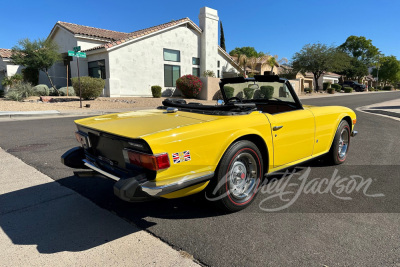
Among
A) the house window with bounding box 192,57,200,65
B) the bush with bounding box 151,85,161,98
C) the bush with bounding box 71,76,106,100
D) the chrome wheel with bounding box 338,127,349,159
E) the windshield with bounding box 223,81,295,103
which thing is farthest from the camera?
→ the house window with bounding box 192,57,200,65

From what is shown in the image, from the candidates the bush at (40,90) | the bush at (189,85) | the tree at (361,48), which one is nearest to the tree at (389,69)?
the tree at (361,48)

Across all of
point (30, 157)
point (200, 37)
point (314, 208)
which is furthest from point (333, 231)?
point (200, 37)

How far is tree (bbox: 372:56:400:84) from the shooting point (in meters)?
83.8

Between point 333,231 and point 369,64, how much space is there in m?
89.3

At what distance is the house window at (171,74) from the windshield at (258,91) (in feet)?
63.7

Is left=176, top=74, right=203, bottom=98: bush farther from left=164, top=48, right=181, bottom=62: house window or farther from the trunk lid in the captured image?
the trunk lid

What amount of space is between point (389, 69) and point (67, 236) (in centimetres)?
10410

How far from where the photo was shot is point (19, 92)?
17.6 metres

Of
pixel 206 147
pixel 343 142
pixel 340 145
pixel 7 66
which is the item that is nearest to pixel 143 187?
pixel 206 147

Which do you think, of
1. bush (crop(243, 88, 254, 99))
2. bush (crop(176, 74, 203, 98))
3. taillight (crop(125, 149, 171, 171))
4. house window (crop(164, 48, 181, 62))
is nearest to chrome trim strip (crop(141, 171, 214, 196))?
taillight (crop(125, 149, 171, 171))

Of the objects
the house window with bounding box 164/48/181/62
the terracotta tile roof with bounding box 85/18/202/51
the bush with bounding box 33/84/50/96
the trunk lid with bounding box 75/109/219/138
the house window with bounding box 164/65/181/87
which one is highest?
the terracotta tile roof with bounding box 85/18/202/51

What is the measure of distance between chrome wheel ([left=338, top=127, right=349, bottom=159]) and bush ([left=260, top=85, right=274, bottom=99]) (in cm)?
150

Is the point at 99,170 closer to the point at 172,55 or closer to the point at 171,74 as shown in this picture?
the point at 171,74

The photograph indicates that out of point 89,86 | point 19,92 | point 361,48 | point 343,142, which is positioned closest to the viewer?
point 343,142
